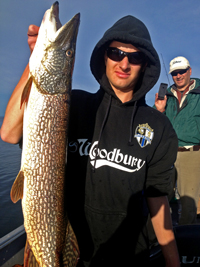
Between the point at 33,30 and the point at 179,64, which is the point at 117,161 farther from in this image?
the point at 179,64

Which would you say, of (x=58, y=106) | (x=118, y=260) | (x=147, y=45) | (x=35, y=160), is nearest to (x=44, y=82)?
(x=58, y=106)

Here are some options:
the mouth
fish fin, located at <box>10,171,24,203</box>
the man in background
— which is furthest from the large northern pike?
the man in background

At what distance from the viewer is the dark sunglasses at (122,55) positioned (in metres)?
1.82

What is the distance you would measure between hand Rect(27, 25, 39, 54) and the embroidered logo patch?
1244mm

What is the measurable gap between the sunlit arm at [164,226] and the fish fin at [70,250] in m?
0.81

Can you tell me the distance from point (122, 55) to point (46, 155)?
1.24m

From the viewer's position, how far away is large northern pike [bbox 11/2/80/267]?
4.79 ft

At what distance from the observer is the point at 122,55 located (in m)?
1.81

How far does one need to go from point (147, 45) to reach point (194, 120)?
2738 mm

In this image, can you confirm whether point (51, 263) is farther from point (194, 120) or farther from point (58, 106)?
point (194, 120)

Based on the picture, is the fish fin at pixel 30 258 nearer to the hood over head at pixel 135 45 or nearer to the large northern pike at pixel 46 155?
the large northern pike at pixel 46 155

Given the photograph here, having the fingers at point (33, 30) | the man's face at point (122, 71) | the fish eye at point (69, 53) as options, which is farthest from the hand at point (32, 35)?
the man's face at point (122, 71)

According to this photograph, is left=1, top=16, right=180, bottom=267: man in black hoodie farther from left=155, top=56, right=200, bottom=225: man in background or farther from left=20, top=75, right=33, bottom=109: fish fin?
left=155, top=56, right=200, bottom=225: man in background

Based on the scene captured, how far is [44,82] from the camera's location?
155cm
